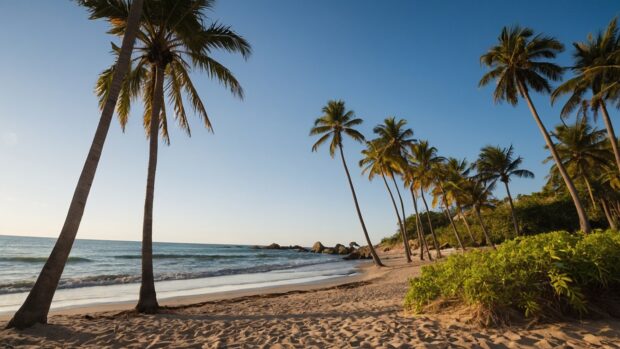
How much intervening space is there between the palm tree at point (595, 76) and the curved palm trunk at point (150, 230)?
18878mm

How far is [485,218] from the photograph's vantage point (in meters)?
37.2

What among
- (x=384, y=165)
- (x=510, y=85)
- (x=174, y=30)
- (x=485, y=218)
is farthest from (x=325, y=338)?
(x=485, y=218)

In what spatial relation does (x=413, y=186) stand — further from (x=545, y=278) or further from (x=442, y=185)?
(x=545, y=278)

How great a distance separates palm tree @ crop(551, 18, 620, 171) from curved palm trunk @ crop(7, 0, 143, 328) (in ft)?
63.3

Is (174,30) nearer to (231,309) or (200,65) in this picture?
(200,65)

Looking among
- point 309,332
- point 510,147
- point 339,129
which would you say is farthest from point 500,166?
point 309,332

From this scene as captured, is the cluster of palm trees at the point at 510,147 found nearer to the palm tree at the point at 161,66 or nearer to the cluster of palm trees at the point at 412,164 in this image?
the cluster of palm trees at the point at 412,164

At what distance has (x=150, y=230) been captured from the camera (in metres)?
7.84

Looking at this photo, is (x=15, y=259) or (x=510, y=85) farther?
(x=15, y=259)

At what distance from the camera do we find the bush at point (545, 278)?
421 cm

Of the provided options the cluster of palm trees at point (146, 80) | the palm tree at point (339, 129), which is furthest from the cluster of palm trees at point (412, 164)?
the cluster of palm trees at point (146, 80)

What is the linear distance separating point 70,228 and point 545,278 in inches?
320

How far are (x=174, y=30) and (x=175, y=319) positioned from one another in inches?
298

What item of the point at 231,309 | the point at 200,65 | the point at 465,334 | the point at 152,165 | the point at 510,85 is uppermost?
the point at 510,85
